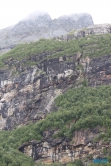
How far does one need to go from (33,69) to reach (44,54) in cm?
586

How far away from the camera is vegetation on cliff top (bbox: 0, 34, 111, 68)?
246 ft

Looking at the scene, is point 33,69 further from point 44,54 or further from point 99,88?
point 99,88

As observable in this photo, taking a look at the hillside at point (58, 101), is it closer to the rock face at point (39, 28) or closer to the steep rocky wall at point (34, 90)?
the steep rocky wall at point (34, 90)

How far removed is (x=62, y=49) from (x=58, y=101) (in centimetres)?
1867

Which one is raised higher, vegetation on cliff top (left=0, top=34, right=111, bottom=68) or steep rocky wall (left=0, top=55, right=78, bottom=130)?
vegetation on cliff top (left=0, top=34, right=111, bottom=68)

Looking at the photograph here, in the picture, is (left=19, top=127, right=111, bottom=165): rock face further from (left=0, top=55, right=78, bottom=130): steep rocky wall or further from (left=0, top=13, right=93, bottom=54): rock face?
(left=0, top=13, right=93, bottom=54): rock face

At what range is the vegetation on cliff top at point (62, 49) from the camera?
246ft

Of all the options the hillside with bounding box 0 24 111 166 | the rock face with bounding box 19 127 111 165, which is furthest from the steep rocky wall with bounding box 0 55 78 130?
the rock face with bounding box 19 127 111 165

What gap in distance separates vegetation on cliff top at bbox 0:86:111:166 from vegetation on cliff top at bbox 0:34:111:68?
11783 mm

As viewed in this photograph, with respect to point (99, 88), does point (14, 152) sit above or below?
below

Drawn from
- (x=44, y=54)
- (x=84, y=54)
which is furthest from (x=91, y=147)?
(x=44, y=54)

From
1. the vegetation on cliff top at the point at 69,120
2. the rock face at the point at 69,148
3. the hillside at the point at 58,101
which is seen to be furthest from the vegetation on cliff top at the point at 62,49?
the rock face at the point at 69,148

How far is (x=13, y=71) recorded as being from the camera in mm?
79750

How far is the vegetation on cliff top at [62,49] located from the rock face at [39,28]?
1817 inches
